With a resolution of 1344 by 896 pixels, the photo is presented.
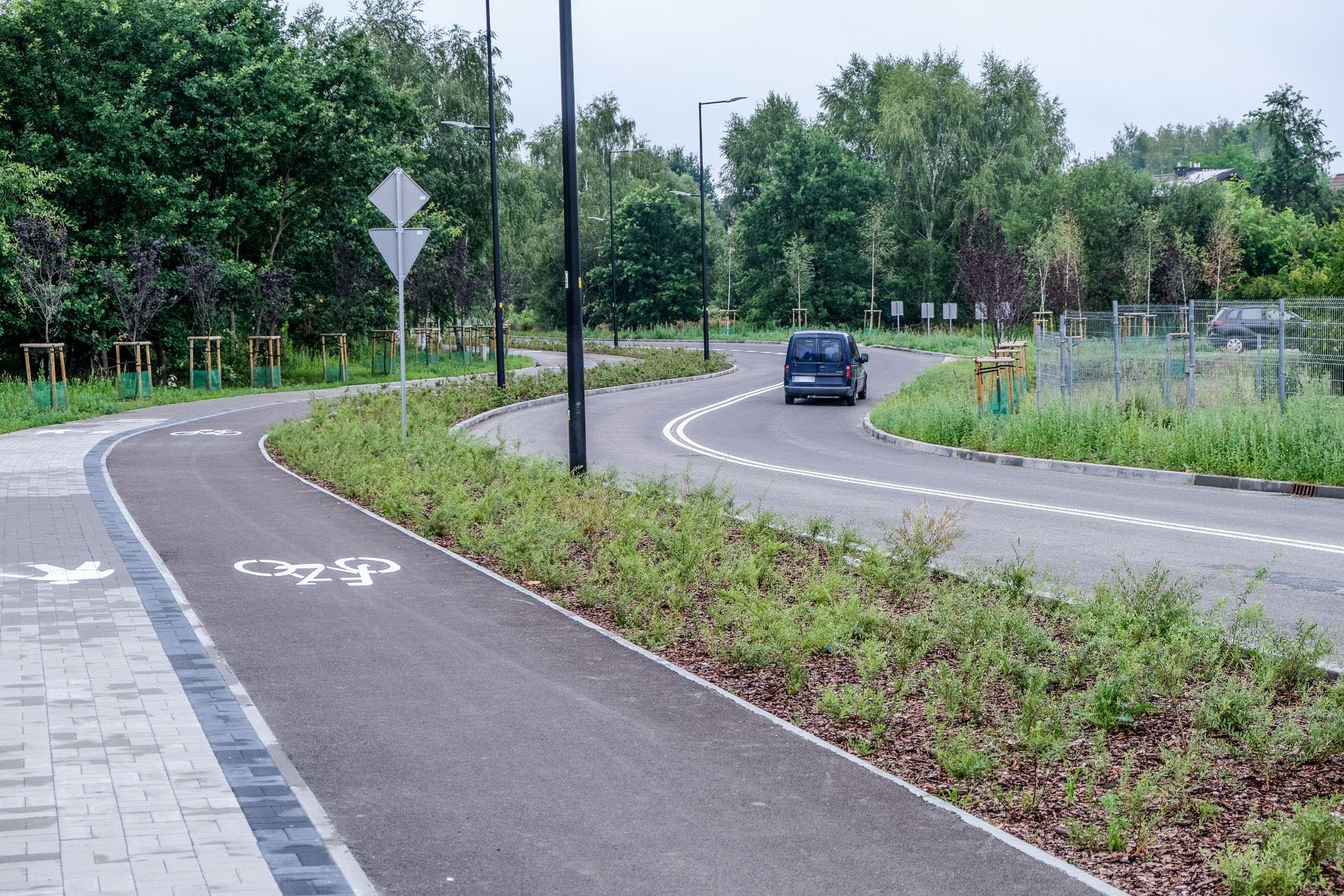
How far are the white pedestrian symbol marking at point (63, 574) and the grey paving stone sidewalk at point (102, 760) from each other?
0.6 inches

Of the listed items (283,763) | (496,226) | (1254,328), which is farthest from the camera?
(1254,328)

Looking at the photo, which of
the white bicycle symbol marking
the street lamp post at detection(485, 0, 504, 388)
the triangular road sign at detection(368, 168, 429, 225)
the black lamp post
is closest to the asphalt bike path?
the white bicycle symbol marking

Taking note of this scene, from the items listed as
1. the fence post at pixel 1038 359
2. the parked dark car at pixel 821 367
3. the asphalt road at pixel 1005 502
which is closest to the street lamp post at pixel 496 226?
the asphalt road at pixel 1005 502

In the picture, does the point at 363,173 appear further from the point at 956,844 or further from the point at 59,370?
the point at 956,844

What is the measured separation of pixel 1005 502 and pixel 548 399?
19.5 meters

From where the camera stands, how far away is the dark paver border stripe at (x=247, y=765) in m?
4.61

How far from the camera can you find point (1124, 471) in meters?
17.9

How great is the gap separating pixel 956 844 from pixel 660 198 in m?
82.2

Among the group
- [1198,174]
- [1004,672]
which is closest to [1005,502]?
[1004,672]

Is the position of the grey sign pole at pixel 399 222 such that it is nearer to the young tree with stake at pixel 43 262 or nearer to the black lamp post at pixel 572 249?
the black lamp post at pixel 572 249

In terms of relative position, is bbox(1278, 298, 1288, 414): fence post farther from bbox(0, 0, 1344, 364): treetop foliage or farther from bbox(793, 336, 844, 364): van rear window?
bbox(793, 336, 844, 364): van rear window

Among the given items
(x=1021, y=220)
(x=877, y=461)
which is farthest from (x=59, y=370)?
(x=1021, y=220)

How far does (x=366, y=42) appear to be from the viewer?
43031 mm

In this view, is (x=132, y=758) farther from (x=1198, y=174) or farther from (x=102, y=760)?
(x=1198, y=174)
